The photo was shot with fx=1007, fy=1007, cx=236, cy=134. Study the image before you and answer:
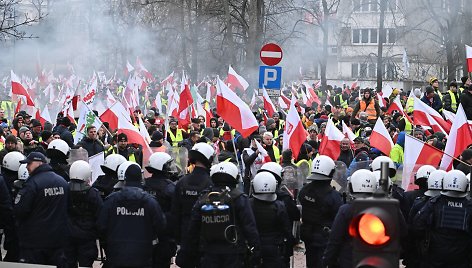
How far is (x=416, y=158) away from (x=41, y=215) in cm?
443

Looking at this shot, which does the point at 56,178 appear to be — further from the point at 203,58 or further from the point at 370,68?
the point at 370,68

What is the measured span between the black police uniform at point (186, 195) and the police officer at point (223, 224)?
0.65m

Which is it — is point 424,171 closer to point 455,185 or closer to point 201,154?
point 455,185

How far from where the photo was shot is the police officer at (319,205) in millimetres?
10391

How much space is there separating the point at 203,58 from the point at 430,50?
12.7 meters

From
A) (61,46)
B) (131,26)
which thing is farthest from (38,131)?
(61,46)

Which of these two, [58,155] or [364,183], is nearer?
[364,183]

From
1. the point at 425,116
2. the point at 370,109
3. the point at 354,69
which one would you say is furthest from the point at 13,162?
the point at 354,69

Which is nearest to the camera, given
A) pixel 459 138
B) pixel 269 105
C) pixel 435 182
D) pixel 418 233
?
pixel 418 233

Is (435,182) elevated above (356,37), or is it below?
below

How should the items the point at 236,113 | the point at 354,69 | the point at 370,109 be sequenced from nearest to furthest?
the point at 236,113 → the point at 370,109 → the point at 354,69

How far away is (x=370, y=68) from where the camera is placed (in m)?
67.7

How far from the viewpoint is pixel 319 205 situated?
10438 millimetres

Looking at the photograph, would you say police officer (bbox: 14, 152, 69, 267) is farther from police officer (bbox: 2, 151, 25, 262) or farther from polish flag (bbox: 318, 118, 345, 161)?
polish flag (bbox: 318, 118, 345, 161)
